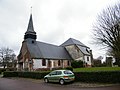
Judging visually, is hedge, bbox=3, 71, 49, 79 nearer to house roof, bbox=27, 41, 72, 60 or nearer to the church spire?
house roof, bbox=27, 41, 72, 60

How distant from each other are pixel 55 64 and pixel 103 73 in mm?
27907

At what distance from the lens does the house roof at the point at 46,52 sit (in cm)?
3880

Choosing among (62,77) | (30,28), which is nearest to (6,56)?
(30,28)

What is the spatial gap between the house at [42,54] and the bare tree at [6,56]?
14.9m

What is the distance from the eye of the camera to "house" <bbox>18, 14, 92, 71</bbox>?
38.1 m

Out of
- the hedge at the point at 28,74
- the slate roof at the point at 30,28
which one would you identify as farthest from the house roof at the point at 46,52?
the hedge at the point at 28,74

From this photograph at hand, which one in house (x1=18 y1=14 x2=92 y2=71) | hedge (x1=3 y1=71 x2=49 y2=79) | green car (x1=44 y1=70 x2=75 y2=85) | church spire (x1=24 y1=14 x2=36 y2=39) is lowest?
hedge (x1=3 y1=71 x2=49 y2=79)

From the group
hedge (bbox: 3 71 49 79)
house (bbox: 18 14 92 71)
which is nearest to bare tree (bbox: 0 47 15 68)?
house (bbox: 18 14 92 71)

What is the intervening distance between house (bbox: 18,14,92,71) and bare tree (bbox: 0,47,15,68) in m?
14.9

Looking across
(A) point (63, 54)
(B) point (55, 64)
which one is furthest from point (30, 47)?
(A) point (63, 54)

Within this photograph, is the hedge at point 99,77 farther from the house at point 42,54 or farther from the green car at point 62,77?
the house at point 42,54

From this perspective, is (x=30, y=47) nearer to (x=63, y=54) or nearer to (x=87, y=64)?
(x=63, y=54)

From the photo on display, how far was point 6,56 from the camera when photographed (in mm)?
56250

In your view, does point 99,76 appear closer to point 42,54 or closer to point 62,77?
point 62,77
